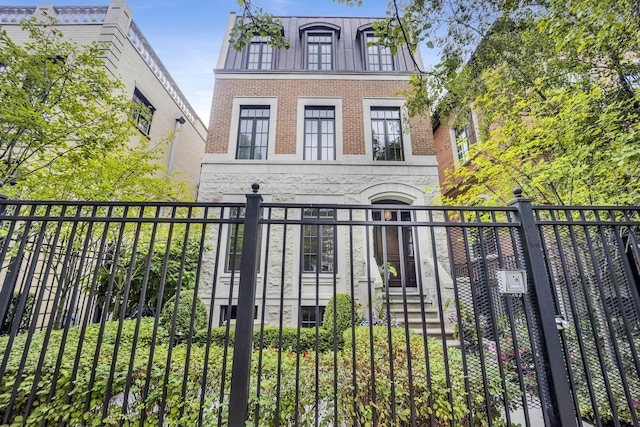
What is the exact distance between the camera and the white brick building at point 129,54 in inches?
323

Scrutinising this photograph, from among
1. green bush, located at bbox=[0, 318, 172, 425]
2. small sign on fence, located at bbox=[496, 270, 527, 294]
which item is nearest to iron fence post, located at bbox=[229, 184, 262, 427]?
green bush, located at bbox=[0, 318, 172, 425]

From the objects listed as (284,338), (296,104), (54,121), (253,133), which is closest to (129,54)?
(253,133)

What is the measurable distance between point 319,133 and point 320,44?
3.60 meters

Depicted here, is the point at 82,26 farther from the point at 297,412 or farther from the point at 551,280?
the point at 551,280

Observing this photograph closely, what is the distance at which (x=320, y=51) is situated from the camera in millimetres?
9492

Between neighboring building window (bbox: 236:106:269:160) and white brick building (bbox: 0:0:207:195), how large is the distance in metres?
1.96

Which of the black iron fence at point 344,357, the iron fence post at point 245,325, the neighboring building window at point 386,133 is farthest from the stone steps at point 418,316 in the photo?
the neighboring building window at point 386,133

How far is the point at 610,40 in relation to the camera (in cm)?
351

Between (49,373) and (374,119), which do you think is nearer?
(49,373)

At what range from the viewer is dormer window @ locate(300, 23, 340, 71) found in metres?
9.34

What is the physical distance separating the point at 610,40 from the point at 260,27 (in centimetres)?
454

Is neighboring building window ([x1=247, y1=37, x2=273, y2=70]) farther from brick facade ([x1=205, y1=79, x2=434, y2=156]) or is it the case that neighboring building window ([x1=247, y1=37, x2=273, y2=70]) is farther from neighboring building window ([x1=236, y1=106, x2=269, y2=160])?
→ neighboring building window ([x1=236, y1=106, x2=269, y2=160])

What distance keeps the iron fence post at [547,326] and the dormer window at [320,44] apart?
8.73 metres

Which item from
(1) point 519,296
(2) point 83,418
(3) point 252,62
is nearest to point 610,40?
(1) point 519,296
